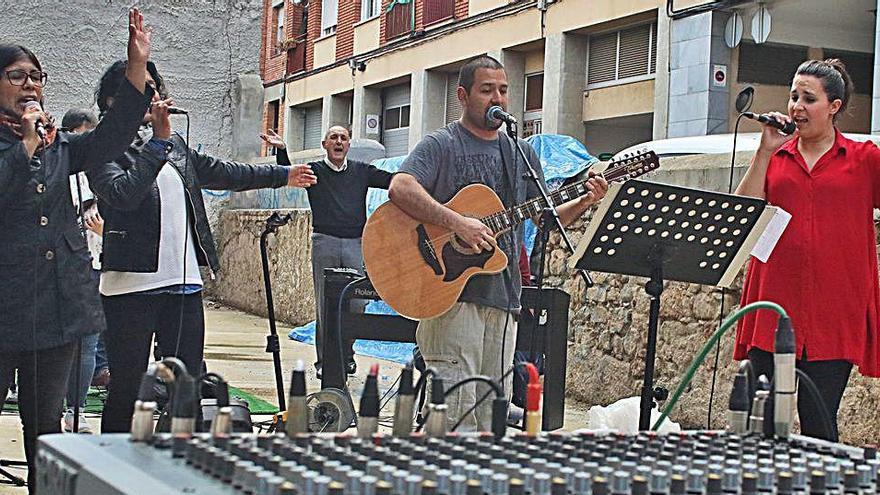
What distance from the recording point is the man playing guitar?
4703 mm

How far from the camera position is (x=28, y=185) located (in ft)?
12.3

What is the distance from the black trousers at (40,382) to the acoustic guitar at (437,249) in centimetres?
151

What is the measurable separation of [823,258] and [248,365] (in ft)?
22.2

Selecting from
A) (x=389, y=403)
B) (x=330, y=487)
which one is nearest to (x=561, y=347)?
(x=389, y=403)

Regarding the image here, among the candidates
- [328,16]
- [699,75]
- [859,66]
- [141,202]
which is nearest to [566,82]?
[699,75]

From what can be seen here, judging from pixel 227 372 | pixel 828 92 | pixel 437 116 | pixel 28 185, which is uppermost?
pixel 437 116

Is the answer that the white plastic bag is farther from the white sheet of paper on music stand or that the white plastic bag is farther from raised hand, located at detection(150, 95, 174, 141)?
raised hand, located at detection(150, 95, 174, 141)

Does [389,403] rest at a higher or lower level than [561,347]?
lower

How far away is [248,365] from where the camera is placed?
10344mm

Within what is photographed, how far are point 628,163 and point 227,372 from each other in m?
5.24

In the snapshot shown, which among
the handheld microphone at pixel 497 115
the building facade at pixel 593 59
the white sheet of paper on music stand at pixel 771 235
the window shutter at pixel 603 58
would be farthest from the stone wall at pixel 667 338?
the window shutter at pixel 603 58

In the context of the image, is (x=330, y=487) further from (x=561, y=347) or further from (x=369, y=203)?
(x=369, y=203)

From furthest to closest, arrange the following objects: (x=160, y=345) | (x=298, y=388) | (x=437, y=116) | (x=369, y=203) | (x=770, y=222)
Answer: (x=437, y=116)
(x=369, y=203)
(x=160, y=345)
(x=770, y=222)
(x=298, y=388)

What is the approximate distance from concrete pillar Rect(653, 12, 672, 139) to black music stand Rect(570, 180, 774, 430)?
10429 millimetres
